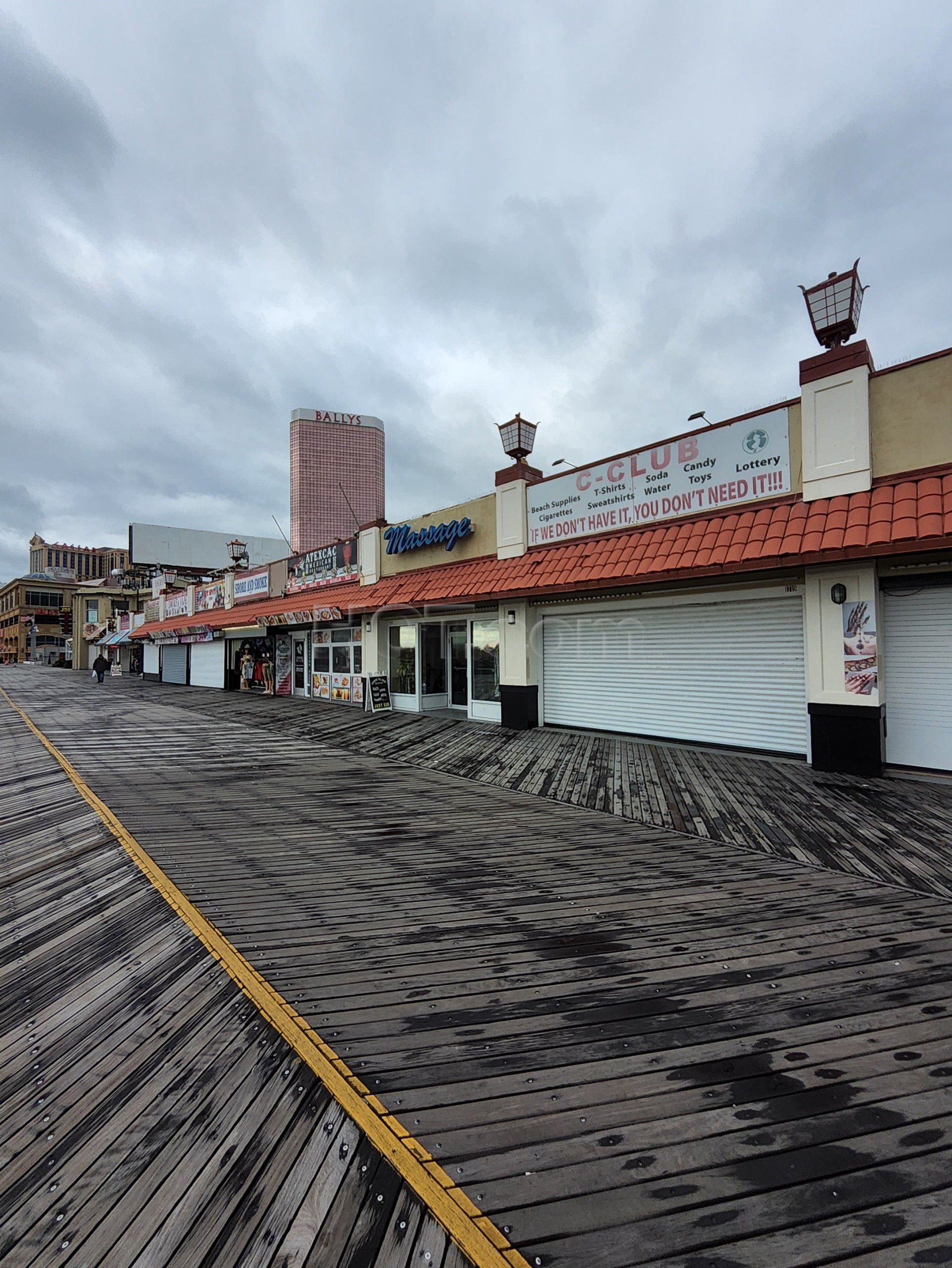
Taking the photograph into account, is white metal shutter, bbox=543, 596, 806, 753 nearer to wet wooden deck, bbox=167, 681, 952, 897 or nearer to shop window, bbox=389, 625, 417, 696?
wet wooden deck, bbox=167, 681, 952, 897

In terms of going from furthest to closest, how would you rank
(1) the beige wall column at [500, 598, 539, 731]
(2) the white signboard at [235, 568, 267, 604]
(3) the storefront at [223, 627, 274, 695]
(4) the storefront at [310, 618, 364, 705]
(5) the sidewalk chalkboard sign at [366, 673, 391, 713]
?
1. (2) the white signboard at [235, 568, 267, 604]
2. (3) the storefront at [223, 627, 274, 695]
3. (4) the storefront at [310, 618, 364, 705]
4. (5) the sidewalk chalkboard sign at [366, 673, 391, 713]
5. (1) the beige wall column at [500, 598, 539, 731]

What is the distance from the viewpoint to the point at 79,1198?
83.4 inches

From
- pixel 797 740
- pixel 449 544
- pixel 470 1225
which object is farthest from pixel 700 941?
pixel 449 544

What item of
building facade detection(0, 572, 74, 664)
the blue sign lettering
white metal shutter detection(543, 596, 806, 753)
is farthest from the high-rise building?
building facade detection(0, 572, 74, 664)

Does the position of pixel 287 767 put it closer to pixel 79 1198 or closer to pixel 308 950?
pixel 308 950

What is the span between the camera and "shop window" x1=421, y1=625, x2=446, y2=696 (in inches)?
621

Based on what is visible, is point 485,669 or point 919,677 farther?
point 485,669

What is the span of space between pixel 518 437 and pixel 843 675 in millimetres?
8042

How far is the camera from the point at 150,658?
3731cm

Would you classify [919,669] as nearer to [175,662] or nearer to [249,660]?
[249,660]

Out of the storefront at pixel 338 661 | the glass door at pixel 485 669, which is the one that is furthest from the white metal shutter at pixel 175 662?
the glass door at pixel 485 669

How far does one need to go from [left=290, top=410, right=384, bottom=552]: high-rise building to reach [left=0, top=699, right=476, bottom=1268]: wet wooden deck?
33.1m

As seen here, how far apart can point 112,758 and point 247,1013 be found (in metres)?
8.88

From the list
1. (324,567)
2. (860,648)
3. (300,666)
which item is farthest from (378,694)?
(860,648)
